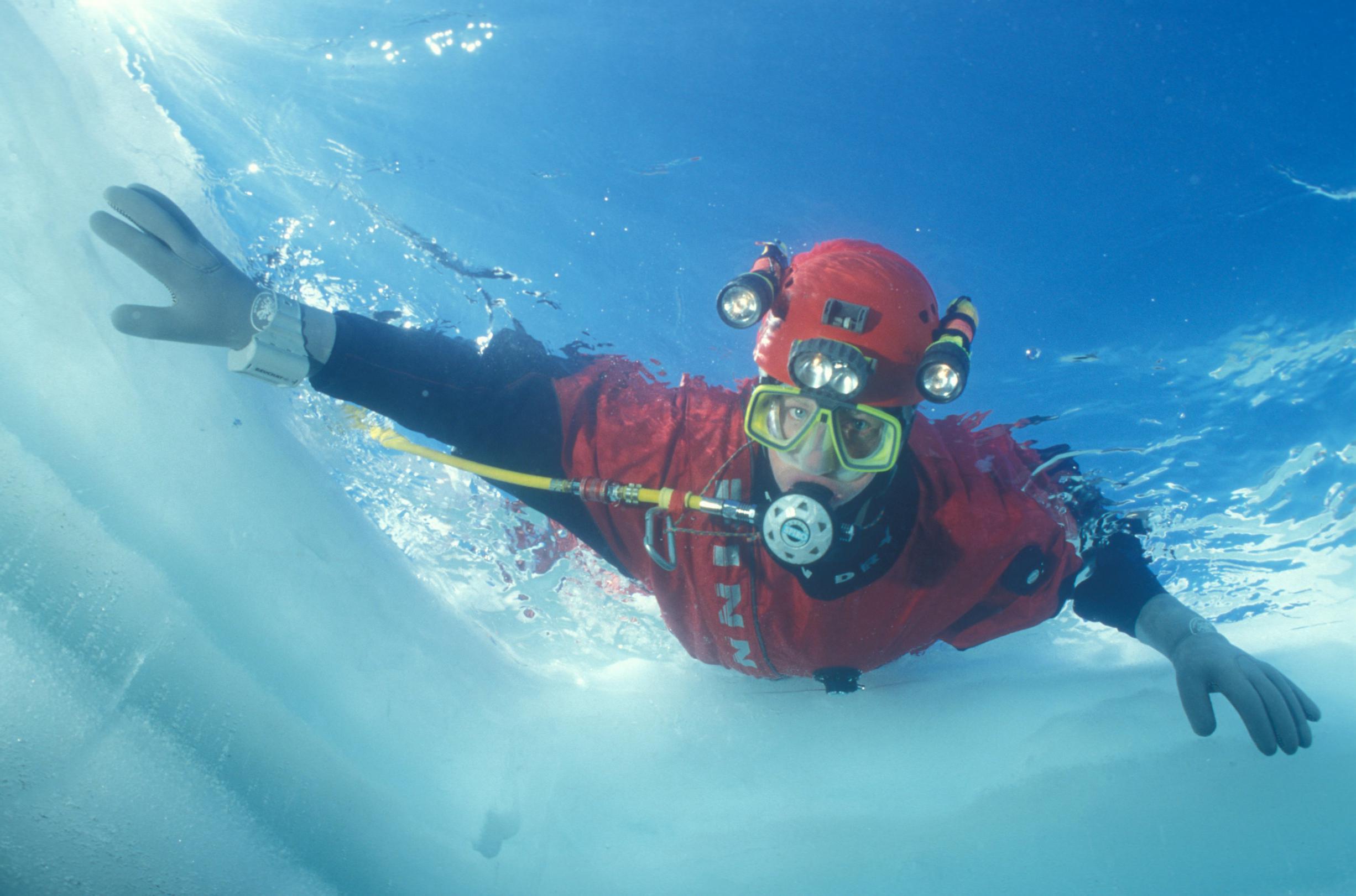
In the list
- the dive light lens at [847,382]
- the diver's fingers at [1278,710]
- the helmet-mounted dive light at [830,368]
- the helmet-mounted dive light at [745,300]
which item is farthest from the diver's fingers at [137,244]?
the diver's fingers at [1278,710]

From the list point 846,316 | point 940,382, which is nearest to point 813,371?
point 846,316

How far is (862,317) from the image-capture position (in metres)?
3.08

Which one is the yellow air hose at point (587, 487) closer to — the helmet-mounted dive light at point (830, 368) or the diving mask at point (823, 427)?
the diving mask at point (823, 427)

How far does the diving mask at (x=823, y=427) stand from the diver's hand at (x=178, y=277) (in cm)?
246

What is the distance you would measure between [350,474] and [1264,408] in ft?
32.5

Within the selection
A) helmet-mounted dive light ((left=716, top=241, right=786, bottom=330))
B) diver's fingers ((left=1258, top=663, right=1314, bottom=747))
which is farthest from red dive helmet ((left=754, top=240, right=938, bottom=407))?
diver's fingers ((left=1258, top=663, right=1314, bottom=747))

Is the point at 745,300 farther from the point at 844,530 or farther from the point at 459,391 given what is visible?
the point at 459,391

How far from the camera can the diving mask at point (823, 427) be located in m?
2.98

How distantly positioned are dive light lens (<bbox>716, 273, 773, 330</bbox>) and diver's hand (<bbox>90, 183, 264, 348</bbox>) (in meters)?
2.17

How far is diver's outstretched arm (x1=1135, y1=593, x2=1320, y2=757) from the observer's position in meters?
2.68

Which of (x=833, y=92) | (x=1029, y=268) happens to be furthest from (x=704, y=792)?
(x=833, y=92)

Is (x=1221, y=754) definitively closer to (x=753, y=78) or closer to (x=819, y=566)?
(x=819, y=566)

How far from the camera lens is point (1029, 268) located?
428 cm

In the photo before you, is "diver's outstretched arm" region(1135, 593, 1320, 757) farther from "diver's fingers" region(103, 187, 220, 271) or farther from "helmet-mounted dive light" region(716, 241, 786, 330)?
"diver's fingers" region(103, 187, 220, 271)
